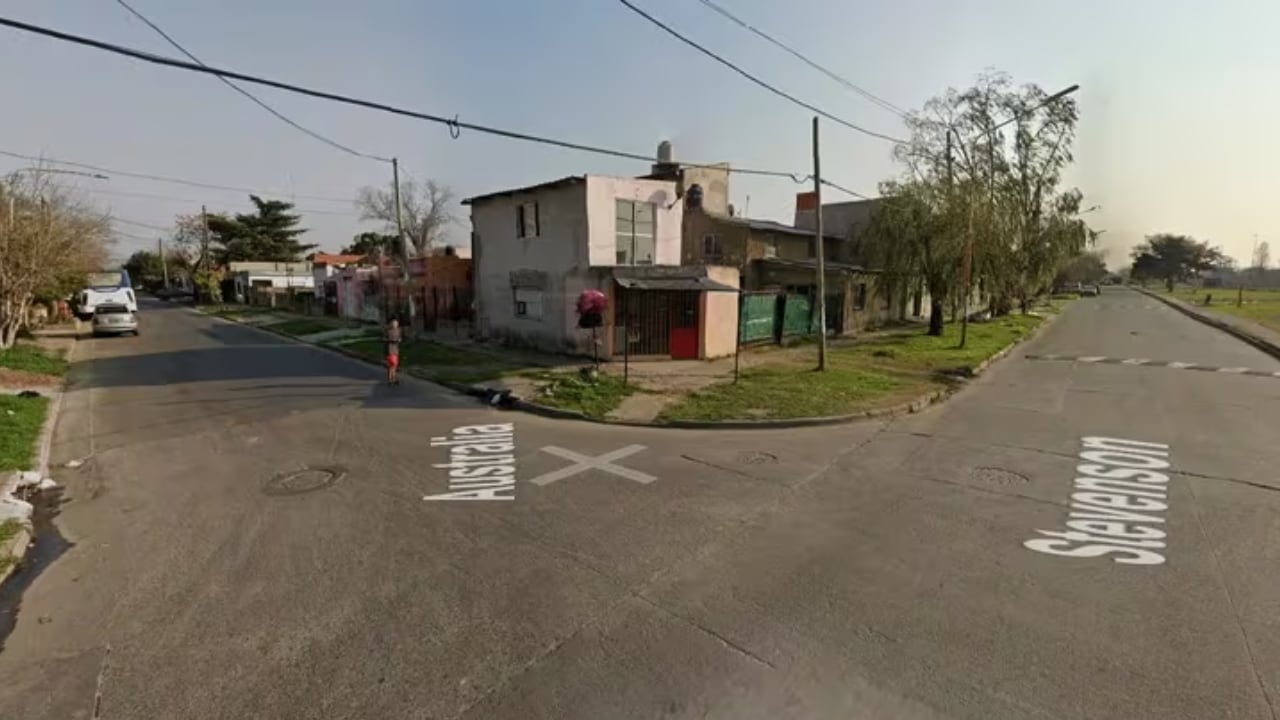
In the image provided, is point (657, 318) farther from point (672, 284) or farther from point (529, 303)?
point (529, 303)

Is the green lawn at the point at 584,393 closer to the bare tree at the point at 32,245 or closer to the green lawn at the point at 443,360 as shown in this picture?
the green lawn at the point at 443,360

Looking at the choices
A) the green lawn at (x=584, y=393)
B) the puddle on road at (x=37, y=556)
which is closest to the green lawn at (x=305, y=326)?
the green lawn at (x=584, y=393)

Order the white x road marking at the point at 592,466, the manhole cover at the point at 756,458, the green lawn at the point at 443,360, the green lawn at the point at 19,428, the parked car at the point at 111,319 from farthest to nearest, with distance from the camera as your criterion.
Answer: the parked car at the point at 111,319, the green lawn at the point at 443,360, the manhole cover at the point at 756,458, the green lawn at the point at 19,428, the white x road marking at the point at 592,466

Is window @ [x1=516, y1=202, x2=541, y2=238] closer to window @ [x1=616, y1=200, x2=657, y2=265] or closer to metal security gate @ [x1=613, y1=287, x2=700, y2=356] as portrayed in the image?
window @ [x1=616, y1=200, x2=657, y2=265]

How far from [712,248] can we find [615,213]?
1211 centimetres

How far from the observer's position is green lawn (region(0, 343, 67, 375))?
1522 cm

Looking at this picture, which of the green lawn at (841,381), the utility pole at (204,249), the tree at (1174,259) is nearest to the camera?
the green lawn at (841,381)

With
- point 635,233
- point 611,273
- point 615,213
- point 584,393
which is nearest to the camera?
point 584,393

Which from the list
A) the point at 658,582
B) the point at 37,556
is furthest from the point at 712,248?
the point at 37,556

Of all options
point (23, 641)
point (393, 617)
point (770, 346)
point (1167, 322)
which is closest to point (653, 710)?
point (393, 617)

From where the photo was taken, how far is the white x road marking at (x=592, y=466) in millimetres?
7395

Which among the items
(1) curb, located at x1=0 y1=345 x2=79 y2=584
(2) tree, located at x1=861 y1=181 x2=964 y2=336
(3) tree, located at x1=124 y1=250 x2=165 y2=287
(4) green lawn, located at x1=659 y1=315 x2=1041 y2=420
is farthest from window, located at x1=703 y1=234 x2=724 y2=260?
(3) tree, located at x1=124 y1=250 x2=165 y2=287

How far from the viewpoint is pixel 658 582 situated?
4691 millimetres

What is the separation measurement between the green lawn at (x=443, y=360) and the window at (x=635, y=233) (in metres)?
4.89
